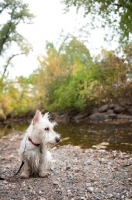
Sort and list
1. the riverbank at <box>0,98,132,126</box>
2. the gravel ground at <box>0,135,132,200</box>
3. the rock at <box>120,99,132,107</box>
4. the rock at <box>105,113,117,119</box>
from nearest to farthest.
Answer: the gravel ground at <box>0,135,132,200</box> < the riverbank at <box>0,98,132,126</box> < the rock at <box>105,113,117,119</box> < the rock at <box>120,99,132,107</box>

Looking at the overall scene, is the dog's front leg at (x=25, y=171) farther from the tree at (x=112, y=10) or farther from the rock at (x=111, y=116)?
the rock at (x=111, y=116)

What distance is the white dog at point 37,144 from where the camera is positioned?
5891mm

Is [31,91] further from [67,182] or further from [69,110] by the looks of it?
[67,182]

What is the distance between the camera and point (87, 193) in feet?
17.2

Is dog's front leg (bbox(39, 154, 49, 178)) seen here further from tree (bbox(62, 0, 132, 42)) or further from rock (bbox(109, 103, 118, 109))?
rock (bbox(109, 103, 118, 109))

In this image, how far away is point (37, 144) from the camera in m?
6.12

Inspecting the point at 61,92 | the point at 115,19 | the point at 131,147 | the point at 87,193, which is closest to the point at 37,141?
the point at 87,193

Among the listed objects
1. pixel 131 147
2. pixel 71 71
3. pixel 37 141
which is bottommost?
pixel 131 147

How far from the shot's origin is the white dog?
589cm

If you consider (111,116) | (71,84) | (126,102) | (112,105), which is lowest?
(111,116)

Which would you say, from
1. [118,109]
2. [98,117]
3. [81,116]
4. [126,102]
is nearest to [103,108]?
[98,117]

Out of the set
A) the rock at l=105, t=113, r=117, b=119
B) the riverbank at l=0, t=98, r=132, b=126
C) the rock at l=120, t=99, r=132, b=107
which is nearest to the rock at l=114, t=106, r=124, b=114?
the riverbank at l=0, t=98, r=132, b=126

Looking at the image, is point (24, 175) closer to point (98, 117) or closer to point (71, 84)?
point (98, 117)

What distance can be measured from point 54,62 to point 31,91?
6.98 m
